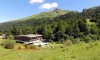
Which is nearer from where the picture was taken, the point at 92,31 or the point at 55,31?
the point at 92,31

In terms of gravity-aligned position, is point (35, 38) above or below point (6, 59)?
below

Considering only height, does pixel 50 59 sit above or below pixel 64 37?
above

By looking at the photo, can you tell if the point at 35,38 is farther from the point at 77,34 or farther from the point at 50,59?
the point at 50,59

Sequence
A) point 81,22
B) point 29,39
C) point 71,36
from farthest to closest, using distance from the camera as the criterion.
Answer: point 81,22 → point 71,36 → point 29,39

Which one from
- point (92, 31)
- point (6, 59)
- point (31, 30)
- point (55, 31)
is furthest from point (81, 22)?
point (6, 59)

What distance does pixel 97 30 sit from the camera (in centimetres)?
10162

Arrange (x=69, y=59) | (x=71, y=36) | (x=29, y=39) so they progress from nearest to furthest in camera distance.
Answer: (x=69, y=59), (x=29, y=39), (x=71, y=36)

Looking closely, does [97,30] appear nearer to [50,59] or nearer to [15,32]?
[15,32]

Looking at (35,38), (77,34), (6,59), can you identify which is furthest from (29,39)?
(6,59)

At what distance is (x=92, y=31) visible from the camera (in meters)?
101

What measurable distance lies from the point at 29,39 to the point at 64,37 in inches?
853

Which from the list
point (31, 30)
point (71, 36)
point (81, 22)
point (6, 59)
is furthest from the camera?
point (31, 30)

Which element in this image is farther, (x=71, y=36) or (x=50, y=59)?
(x=71, y=36)

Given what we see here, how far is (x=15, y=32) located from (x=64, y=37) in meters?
49.6
